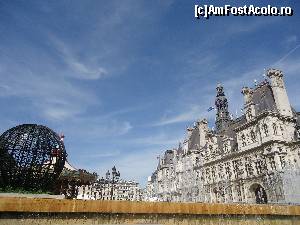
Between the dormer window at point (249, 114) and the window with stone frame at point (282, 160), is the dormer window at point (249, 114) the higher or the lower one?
the higher one

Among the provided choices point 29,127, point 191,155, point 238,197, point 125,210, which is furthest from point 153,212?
point 191,155

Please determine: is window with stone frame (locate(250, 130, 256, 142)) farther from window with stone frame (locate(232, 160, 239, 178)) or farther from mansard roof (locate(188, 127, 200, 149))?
mansard roof (locate(188, 127, 200, 149))

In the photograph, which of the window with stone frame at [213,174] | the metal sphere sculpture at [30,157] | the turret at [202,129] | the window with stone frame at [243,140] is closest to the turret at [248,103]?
the window with stone frame at [243,140]

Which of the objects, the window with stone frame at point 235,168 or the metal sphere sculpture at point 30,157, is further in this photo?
the window with stone frame at point 235,168

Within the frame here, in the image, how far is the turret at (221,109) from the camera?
57.0m

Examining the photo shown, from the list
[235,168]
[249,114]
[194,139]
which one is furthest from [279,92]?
[194,139]

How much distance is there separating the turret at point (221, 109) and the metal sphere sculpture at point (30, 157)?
4744 cm

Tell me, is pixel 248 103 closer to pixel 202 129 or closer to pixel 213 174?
pixel 213 174

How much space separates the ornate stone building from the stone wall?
13.5 metres

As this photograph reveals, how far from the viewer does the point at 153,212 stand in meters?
10.3

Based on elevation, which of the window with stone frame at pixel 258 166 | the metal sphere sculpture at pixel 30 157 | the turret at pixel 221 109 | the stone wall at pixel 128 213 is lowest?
the stone wall at pixel 128 213

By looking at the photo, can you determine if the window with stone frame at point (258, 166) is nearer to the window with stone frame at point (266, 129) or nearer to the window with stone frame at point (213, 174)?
the window with stone frame at point (266, 129)

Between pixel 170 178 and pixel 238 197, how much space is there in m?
25.2

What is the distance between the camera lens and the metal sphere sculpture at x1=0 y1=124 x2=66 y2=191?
11.2 meters
